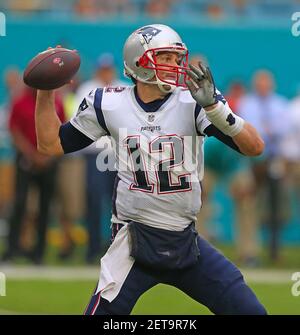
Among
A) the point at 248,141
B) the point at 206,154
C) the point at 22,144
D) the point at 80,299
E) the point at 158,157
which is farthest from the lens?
the point at 206,154

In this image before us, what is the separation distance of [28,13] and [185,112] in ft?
26.7

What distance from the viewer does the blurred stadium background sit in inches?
403

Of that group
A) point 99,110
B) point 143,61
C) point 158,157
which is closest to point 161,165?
point 158,157

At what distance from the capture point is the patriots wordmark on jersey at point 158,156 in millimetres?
5027

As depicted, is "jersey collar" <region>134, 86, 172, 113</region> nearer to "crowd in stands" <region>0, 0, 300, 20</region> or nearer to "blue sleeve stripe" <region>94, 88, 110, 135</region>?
"blue sleeve stripe" <region>94, 88, 110, 135</region>

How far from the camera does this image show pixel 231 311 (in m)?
4.96

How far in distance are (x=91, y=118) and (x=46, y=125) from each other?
9.1 inches

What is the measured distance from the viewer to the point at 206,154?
10328mm

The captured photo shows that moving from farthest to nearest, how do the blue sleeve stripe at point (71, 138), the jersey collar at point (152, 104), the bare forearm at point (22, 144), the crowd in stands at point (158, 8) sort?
the crowd in stands at point (158, 8) → the bare forearm at point (22, 144) → the blue sleeve stripe at point (71, 138) → the jersey collar at point (152, 104)

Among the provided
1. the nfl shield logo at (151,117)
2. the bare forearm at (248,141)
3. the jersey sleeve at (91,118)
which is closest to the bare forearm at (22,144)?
the jersey sleeve at (91,118)

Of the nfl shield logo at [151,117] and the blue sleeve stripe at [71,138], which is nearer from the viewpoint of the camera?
the nfl shield logo at [151,117]

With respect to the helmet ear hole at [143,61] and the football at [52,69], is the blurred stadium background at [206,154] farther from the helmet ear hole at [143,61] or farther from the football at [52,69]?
the helmet ear hole at [143,61]

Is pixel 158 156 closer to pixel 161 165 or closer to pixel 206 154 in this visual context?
pixel 161 165
